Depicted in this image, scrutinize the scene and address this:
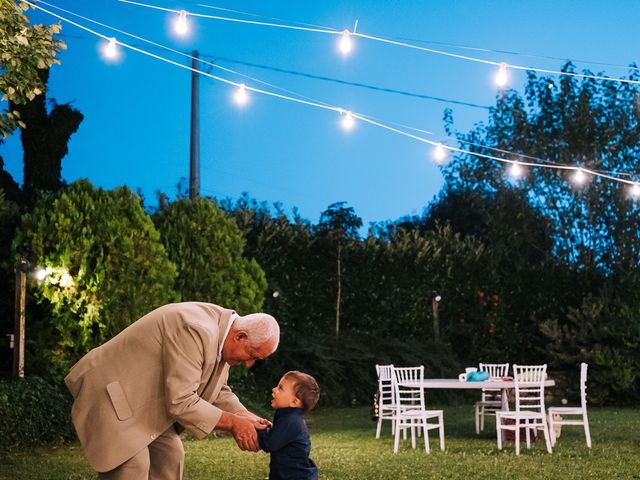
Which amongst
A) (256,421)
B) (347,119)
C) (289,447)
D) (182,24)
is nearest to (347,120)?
(347,119)

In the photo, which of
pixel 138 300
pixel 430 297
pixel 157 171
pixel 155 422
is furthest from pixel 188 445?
pixel 157 171

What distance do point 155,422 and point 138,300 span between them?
278 inches

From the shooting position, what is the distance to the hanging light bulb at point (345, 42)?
327 inches

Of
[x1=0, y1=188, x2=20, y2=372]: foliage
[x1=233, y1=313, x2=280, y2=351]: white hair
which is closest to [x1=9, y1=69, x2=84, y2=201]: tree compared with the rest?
[x1=0, y1=188, x2=20, y2=372]: foliage

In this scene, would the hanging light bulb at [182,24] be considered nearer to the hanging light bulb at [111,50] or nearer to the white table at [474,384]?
the hanging light bulb at [111,50]

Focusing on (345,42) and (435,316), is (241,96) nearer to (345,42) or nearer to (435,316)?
(345,42)

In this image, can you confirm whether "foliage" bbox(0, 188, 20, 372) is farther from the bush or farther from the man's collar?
the man's collar

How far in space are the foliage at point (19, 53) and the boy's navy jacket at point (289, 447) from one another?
364 centimetres

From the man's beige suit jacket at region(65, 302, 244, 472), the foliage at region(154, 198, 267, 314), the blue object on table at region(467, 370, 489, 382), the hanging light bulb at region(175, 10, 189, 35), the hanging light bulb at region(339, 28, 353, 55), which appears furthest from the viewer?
the foliage at region(154, 198, 267, 314)

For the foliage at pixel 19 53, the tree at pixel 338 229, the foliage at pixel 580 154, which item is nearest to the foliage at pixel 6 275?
the foliage at pixel 19 53

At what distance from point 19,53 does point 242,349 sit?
380 cm

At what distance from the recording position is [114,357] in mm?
3561

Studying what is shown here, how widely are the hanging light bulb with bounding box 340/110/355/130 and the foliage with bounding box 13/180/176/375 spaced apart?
2.59 m

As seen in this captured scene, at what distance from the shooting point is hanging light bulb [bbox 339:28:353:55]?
27.2 ft
